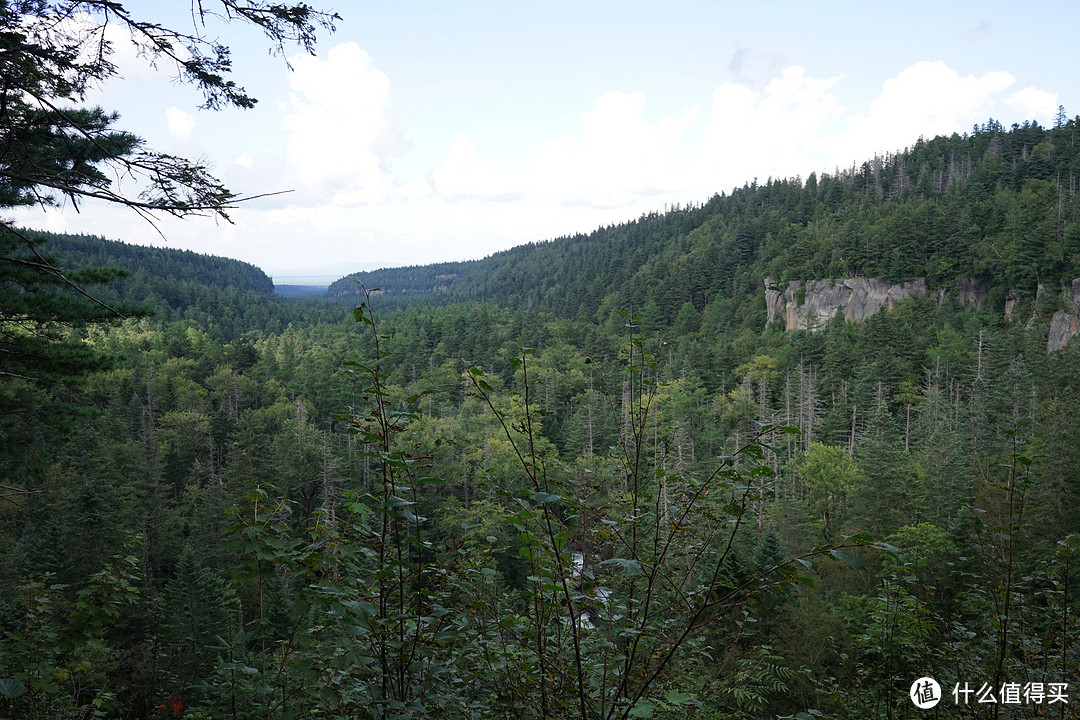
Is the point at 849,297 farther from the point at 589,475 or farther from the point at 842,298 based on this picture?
the point at 589,475

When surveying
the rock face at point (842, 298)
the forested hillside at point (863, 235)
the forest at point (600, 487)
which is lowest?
the forest at point (600, 487)

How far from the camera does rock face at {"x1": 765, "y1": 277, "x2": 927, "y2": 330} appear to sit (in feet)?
218

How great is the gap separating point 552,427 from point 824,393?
80.9 ft

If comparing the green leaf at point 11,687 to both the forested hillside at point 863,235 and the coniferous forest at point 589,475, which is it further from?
the forested hillside at point 863,235

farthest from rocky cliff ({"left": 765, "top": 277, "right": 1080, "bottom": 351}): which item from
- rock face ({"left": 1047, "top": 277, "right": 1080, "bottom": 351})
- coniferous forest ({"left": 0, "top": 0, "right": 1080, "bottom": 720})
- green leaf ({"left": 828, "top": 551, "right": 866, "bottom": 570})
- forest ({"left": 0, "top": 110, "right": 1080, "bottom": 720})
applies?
green leaf ({"left": 828, "top": 551, "right": 866, "bottom": 570})

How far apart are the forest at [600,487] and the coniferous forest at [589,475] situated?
2.4 inches

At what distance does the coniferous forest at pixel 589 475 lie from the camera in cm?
269

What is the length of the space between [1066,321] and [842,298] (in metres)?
22.1

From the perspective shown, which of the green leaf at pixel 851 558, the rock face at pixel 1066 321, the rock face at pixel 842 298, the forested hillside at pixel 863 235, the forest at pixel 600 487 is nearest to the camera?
the green leaf at pixel 851 558

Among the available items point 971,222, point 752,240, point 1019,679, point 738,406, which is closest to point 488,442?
A: point 738,406

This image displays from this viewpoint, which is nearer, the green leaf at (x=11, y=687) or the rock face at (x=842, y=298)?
the green leaf at (x=11, y=687)

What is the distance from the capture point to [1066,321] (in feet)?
161

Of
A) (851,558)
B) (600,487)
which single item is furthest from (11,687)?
(851,558)

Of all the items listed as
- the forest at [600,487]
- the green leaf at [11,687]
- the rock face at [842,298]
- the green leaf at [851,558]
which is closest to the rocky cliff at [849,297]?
the rock face at [842,298]
